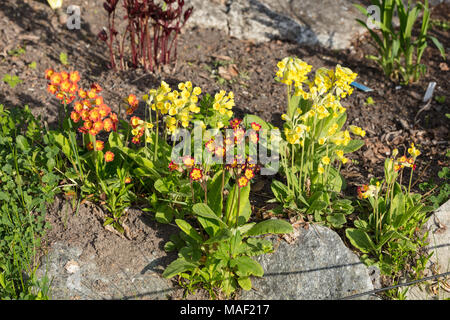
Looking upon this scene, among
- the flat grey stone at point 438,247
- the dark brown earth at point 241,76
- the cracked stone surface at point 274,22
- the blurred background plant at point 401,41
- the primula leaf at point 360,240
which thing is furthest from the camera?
the cracked stone surface at point 274,22

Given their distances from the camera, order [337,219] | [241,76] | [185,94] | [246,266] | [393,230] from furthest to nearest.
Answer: [241,76]
[337,219]
[393,230]
[185,94]
[246,266]

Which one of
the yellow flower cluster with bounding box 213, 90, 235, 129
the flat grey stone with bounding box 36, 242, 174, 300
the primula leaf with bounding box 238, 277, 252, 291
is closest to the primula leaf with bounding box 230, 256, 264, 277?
the primula leaf with bounding box 238, 277, 252, 291

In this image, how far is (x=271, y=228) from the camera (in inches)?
106

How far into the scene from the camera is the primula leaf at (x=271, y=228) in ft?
8.70

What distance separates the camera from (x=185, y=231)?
2.78m

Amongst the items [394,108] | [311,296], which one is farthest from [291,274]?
[394,108]

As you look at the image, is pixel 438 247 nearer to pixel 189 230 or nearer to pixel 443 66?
pixel 189 230

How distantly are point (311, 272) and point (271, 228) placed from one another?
41 centimetres

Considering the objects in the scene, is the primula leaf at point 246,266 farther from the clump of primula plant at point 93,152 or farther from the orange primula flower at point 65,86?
the orange primula flower at point 65,86

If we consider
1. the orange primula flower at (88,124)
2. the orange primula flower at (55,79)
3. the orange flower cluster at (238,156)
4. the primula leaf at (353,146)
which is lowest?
the primula leaf at (353,146)

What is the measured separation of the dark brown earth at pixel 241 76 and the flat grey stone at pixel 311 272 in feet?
1.68

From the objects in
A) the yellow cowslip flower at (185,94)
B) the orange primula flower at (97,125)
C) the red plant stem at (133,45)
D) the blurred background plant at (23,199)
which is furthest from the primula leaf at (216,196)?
the red plant stem at (133,45)

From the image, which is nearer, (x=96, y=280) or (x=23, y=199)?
(x=96, y=280)

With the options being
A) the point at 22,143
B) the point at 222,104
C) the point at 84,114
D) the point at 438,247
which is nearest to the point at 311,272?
the point at 438,247
